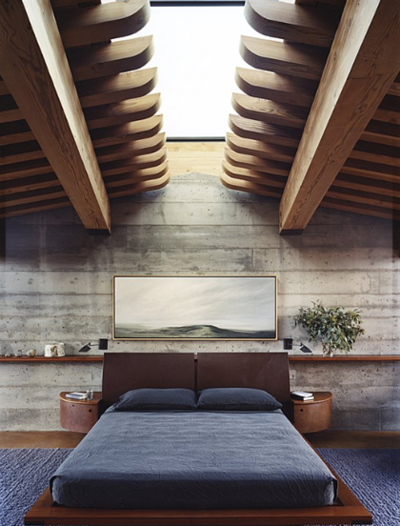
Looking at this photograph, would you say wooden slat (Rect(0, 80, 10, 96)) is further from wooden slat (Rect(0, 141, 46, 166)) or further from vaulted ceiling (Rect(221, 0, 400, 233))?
vaulted ceiling (Rect(221, 0, 400, 233))

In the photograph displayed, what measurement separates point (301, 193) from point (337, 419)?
262 centimetres

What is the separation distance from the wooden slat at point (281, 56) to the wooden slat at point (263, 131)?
0.89m

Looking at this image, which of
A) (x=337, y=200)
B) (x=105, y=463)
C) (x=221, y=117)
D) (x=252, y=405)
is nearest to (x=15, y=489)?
(x=105, y=463)

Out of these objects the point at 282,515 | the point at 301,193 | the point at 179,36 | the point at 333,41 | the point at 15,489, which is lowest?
the point at 15,489

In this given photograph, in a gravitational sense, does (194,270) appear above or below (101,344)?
above

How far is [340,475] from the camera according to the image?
410cm

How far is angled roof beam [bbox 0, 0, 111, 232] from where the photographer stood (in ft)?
7.94

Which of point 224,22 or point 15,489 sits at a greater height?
point 224,22

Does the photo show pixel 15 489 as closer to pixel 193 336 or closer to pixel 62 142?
pixel 193 336

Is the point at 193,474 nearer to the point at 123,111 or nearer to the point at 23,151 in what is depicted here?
the point at 123,111

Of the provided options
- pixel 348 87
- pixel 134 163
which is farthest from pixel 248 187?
pixel 348 87

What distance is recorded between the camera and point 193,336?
18.0ft

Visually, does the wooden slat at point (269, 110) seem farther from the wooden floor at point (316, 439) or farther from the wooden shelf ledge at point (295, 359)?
the wooden floor at point (316, 439)

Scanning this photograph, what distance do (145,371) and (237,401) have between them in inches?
45.5
